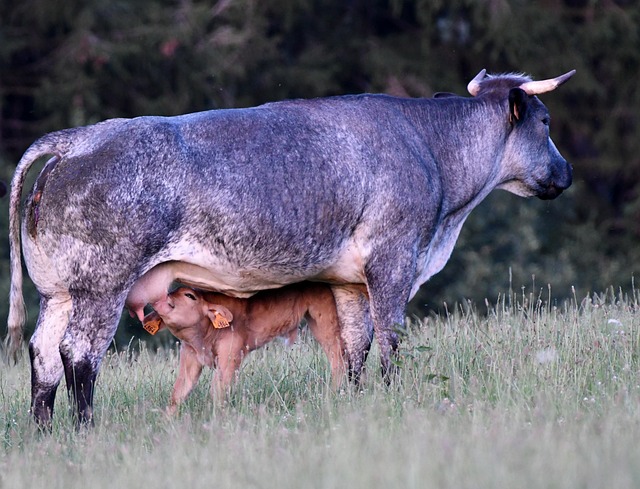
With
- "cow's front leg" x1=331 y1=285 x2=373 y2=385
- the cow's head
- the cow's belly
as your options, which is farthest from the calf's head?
the cow's head

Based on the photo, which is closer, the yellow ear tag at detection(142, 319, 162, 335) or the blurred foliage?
the yellow ear tag at detection(142, 319, 162, 335)

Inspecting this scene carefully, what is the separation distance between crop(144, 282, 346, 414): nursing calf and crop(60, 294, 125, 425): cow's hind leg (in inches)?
31.3

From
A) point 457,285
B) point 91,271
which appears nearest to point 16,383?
point 91,271

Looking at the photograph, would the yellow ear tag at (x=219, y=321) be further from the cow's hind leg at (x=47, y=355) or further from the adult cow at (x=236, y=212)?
the cow's hind leg at (x=47, y=355)

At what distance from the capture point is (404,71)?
22516 millimetres

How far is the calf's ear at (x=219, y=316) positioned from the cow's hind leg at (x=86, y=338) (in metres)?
1.14

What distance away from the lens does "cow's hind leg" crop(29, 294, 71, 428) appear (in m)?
7.87

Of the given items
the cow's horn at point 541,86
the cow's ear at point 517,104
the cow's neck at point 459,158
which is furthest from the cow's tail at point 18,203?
the cow's horn at point 541,86

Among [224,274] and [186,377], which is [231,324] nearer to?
[186,377]

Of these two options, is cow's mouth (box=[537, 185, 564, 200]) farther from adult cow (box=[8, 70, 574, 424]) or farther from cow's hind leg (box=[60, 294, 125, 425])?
cow's hind leg (box=[60, 294, 125, 425])

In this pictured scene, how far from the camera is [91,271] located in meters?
7.50

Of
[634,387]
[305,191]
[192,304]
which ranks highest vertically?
[305,191]

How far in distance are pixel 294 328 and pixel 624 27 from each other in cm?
1499

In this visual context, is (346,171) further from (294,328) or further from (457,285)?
(457,285)
